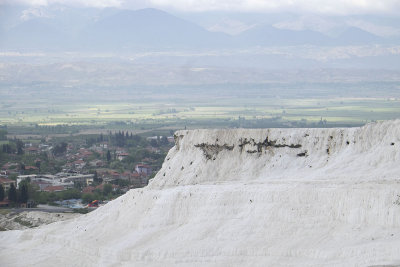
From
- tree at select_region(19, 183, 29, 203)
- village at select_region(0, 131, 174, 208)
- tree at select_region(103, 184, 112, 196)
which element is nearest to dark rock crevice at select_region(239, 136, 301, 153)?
village at select_region(0, 131, 174, 208)

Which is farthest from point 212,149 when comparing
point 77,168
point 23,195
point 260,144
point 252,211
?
point 77,168

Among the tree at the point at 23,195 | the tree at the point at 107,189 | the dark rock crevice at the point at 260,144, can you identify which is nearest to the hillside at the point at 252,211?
the dark rock crevice at the point at 260,144

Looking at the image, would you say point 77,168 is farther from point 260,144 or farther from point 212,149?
point 260,144

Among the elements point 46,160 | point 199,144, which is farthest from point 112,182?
point 199,144

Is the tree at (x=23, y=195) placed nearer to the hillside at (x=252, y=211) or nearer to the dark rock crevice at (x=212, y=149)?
the hillside at (x=252, y=211)

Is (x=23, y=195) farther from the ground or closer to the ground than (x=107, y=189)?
farther from the ground
